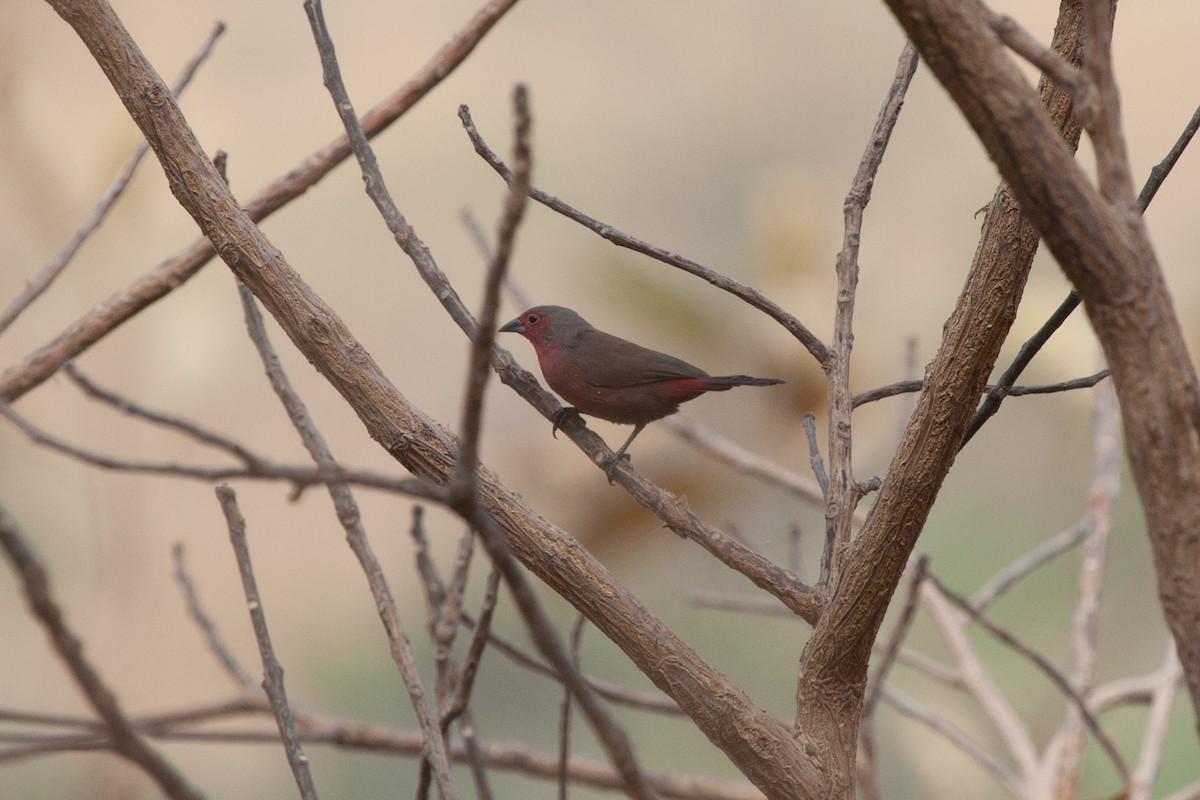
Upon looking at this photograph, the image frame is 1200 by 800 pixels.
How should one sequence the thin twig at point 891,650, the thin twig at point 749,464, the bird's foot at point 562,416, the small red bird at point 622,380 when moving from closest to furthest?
the thin twig at point 891,650, the bird's foot at point 562,416, the small red bird at point 622,380, the thin twig at point 749,464

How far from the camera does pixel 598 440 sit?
6.42 feet

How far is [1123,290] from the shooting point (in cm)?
78

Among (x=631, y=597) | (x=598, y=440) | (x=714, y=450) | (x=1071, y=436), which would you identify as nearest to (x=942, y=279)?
(x=1071, y=436)

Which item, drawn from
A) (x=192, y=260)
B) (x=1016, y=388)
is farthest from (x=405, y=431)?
(x=192, y=260)

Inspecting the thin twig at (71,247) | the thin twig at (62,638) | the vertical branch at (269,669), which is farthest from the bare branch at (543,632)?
the thin twig at (71,247)

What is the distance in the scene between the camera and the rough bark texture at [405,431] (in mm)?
1218

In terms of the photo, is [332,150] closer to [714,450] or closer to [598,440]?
[598,440]

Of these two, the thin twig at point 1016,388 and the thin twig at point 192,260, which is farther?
the thin twig at point 192,260

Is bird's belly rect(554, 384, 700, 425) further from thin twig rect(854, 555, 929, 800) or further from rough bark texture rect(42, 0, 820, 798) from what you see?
rough bark texture rect(42, 0, 820, 798)

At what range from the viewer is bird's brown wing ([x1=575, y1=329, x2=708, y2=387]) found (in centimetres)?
258

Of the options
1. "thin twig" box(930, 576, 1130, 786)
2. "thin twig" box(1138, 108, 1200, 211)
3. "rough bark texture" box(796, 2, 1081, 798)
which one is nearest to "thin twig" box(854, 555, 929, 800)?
"rough bark texture" box(796, 2, 1081, 798)

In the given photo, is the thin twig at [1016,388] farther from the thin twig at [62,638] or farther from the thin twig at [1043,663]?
the thin twig at [62,638]

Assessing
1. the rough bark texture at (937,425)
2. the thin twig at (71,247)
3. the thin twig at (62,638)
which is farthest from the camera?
the thin twig at (71,247)

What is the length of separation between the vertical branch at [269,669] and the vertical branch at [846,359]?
0.65m
